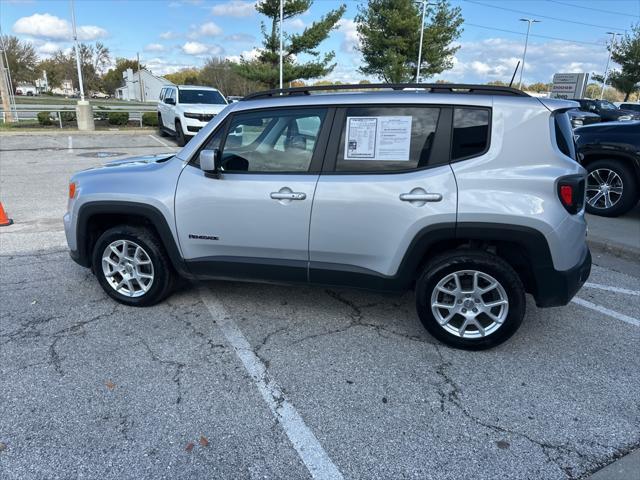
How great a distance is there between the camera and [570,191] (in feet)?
9.76

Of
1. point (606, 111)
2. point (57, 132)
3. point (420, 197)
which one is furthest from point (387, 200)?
point (606, 111)

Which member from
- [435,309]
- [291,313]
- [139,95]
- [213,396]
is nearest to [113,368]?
[213,396]

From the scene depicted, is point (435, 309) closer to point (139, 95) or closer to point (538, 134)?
point (538, 134)

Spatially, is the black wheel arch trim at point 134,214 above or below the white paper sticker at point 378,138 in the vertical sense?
below

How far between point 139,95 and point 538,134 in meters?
75.7

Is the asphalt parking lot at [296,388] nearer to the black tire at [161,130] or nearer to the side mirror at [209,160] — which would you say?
the side mirror at [209,160]

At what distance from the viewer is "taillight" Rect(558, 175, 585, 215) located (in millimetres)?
2951

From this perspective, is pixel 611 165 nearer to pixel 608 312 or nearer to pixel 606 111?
pixel 608 312

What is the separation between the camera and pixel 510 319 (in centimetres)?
318

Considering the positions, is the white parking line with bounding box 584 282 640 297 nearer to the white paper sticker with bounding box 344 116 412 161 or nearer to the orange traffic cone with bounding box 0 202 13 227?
the white paper sticker with bounding box 344 116 412 161

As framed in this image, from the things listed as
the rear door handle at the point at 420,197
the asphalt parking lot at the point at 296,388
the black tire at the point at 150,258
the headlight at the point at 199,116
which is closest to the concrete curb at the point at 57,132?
the headlight at the point at 199,116

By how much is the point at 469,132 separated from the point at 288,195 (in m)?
1.31

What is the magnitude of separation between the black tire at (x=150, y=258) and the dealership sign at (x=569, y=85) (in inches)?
1430

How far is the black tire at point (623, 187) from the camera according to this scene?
21.9ft
